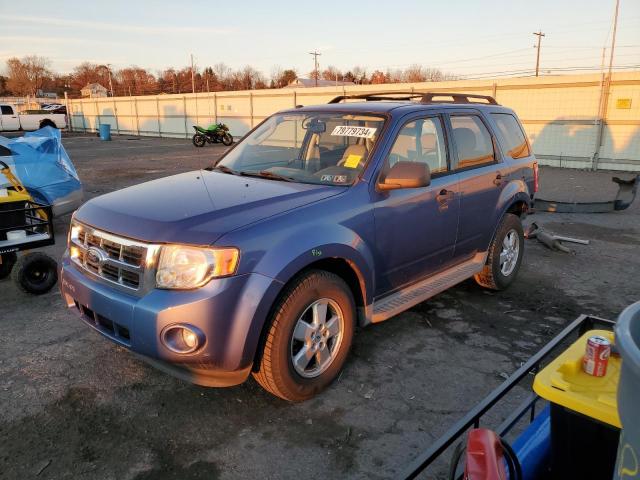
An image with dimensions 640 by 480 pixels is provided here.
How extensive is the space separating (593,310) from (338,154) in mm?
2914

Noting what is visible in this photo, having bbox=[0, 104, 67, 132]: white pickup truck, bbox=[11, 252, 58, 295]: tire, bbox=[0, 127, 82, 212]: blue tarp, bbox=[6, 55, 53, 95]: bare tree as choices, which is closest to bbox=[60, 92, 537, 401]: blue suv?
bbox=[11, 252, 58, 295]: tire

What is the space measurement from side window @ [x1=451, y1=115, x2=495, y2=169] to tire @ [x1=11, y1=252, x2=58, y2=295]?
4151 mm

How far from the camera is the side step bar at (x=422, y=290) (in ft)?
12.2

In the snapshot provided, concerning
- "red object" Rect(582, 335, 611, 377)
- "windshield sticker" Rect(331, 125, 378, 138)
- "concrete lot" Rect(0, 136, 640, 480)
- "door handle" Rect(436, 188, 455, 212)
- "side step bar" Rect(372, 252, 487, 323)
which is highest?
"windshield sticker" Rect(331, 125, 378, 138)

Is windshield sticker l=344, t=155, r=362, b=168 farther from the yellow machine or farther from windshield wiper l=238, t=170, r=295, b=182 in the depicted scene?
the yellow machine

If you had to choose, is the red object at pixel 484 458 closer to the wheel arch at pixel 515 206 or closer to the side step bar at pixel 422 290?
the side step bar at pixel 422 290

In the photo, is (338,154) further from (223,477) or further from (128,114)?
(128,114)

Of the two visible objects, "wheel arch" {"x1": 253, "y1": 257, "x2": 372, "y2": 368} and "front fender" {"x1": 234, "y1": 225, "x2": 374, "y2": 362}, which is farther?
"wheel arch" {"x1": 253, "y1": 257, "x2": 372, "y2": 368}

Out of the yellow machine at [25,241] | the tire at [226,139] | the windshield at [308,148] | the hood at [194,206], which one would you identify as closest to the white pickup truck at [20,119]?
the tire at [226,139]

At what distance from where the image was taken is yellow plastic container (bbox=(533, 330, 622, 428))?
148 cm

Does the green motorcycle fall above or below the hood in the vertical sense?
below

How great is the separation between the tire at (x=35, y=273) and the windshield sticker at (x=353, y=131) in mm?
3248

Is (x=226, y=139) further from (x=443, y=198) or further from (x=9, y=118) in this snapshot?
(x=443, y=198)

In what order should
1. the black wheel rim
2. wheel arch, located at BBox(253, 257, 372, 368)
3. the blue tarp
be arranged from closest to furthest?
wheel arch, located at BBox(253, 257, 372, 368) → the black wheel rim → the blue tarp
